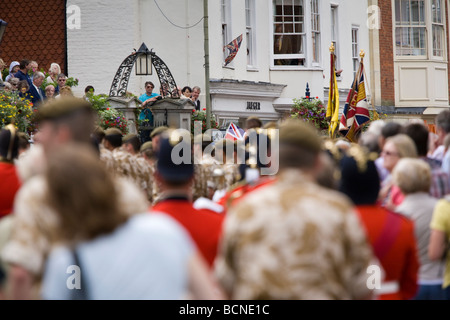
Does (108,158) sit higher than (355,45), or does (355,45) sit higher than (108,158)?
(355,45)

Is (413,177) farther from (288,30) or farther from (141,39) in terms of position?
(288,30)

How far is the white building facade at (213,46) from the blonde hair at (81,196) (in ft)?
59.3

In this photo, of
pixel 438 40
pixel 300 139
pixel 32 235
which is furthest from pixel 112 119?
pixel 438 40

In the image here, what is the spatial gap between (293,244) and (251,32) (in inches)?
808

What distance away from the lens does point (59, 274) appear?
11.0 feet

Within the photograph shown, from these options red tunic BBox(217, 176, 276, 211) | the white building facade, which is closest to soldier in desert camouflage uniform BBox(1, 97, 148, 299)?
red tunic BBox(217, 176, 276, 211)

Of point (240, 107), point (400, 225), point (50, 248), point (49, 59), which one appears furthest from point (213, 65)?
point (50, 248)

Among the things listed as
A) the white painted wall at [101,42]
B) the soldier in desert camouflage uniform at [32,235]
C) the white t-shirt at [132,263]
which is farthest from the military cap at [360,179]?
the white painted wall at [101,42]

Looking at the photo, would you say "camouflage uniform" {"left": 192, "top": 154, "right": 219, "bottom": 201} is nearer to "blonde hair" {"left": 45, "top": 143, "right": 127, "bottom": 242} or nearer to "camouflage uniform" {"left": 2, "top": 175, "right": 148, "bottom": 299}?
"camouflage uniform" {"left": 2, "top": 175, "right": 148, "bottom": 299}

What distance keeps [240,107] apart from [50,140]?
18693mm

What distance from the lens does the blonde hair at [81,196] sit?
3264 millimetres

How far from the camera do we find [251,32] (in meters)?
23.8
